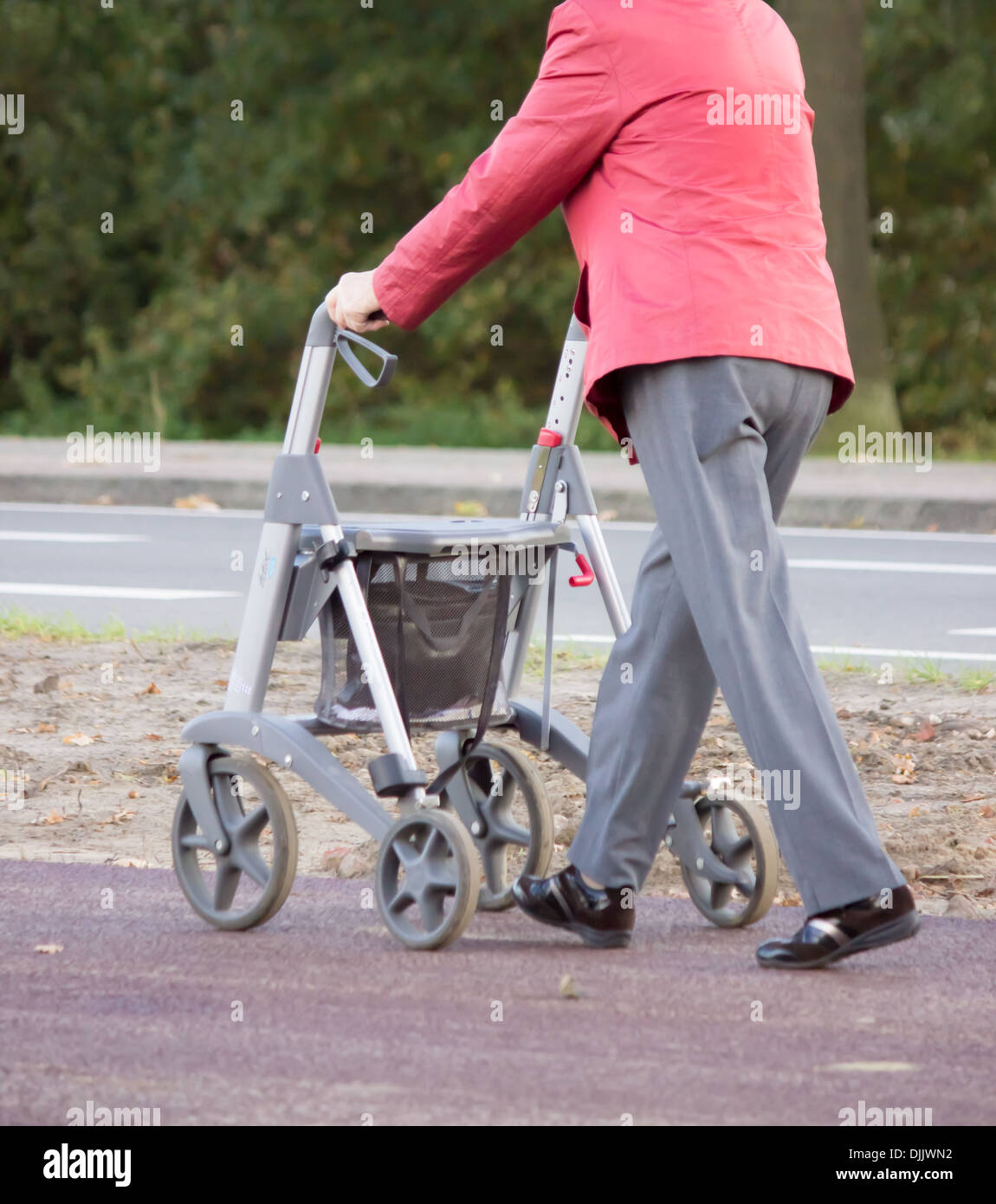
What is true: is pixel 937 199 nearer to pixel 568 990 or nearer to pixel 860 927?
pixel 860 927

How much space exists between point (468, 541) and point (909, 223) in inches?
665

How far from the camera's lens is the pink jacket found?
3.74 m

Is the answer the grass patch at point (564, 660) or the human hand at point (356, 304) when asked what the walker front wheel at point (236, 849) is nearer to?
the human hand at point (356, 304)

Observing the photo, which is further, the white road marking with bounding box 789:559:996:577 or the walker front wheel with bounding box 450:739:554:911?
the white road marking with bounding box 789:559:996:577

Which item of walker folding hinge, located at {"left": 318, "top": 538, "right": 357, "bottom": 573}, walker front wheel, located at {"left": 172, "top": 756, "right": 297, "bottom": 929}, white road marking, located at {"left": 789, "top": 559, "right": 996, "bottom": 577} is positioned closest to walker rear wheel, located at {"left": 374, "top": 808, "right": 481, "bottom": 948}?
walker front wheel, located at {"left": 172, "top": 756, "right": 297, "bottom": 929}

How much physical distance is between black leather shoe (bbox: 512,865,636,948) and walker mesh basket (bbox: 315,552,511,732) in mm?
382

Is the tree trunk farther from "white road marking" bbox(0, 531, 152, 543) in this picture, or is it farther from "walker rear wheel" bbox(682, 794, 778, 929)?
"walker rear wheel" bbox(682, 794, 778, 929)

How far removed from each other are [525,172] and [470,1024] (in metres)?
1.44

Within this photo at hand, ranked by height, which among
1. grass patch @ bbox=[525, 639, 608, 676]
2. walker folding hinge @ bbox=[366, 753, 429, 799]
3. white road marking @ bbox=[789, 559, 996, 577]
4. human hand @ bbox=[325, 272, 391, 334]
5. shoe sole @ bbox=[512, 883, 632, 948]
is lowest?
white road marking @ bbox=[789, 559, 996, 577]

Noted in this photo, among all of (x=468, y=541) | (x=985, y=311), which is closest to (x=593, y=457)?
(x=985, y=311)

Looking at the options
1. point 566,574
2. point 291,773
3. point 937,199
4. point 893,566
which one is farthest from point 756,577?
point 937,199

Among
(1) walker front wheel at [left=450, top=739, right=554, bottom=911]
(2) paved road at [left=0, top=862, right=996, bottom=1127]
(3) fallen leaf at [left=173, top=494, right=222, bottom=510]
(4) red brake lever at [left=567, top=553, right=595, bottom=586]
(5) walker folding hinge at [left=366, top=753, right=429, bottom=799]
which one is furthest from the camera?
(3) fallen leaf at [left=173, top=494, right=222, bottom=510]

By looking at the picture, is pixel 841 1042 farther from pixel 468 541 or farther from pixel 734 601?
pixel 468 541

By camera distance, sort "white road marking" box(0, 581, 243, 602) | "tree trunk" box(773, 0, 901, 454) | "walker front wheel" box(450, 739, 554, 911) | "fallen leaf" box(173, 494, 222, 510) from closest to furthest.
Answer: "walker front wheel" box(450, 739, 554, 911)
"white road marking" box(0, 581, 243, 602)
"fallen leaf" box(173, 494, 222, 510)
"tree trunk" box(773, 0, 901, 454)
